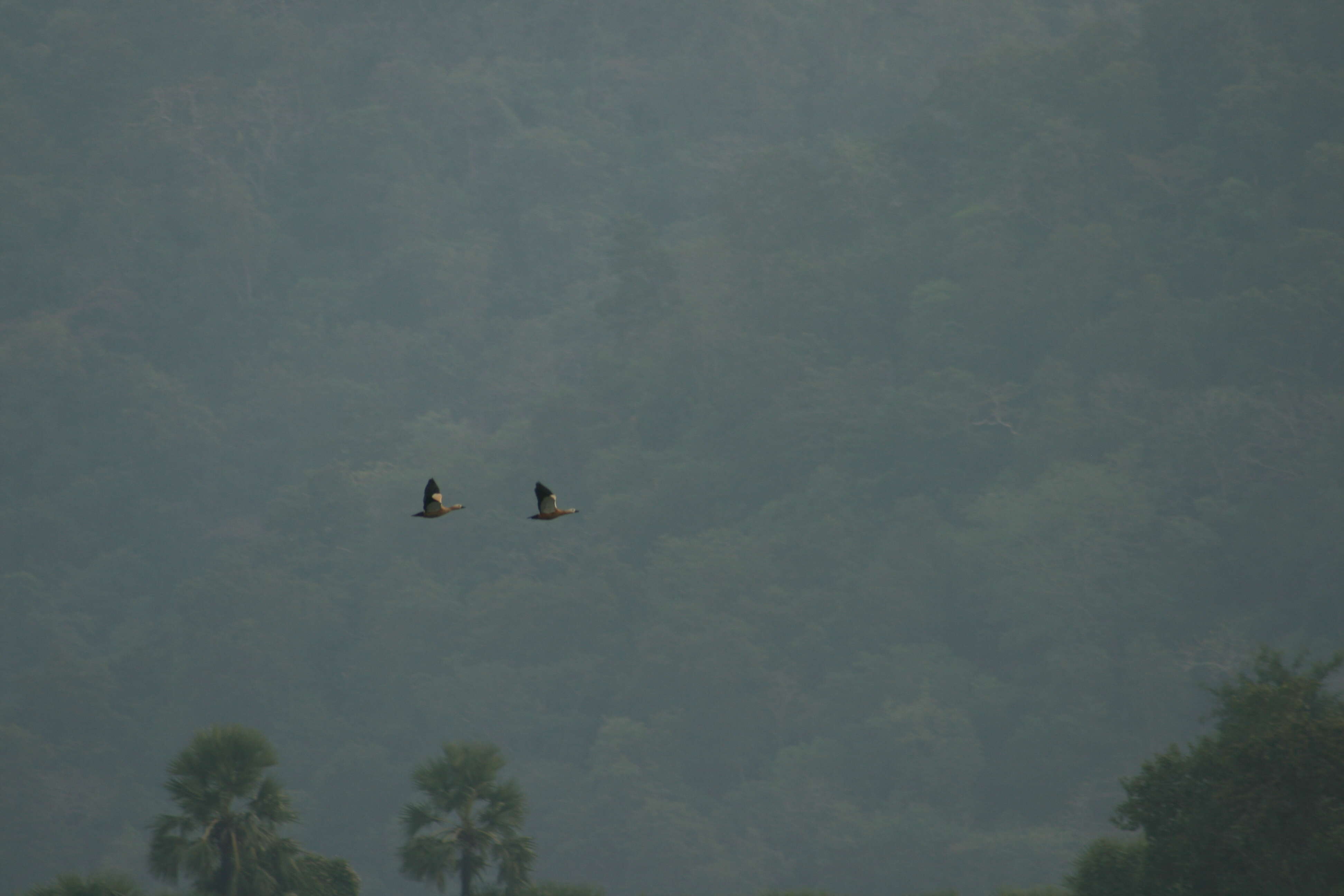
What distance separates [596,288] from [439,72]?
31650 millimetres

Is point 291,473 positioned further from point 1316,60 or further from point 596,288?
point 1316,60

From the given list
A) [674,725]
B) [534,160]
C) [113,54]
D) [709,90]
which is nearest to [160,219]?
[113,54]

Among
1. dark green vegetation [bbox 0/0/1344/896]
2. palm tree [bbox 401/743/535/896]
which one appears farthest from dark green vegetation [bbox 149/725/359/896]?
dark green vegetation [bbox 0/0/1344/896]

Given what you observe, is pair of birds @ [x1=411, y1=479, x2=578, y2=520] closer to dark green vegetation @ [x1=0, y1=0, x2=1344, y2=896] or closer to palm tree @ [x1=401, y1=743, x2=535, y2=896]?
palm tree @ [x1=401, y1=743, x2=535, y2=896]

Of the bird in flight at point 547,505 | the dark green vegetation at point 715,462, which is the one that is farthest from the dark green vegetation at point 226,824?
the dark green vegetation at point 715,462

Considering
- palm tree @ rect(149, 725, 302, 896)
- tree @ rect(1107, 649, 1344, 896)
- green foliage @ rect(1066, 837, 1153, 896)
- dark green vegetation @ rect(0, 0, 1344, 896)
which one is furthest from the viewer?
dark green vegetation @ rect(0, 0, 1344, 896)

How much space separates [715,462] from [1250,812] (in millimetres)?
70755

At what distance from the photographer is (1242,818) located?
22.5 metres

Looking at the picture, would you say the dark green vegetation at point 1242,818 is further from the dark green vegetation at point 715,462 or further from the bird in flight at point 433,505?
the dark green vegetation at point 715,462

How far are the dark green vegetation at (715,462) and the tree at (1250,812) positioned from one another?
3825cm

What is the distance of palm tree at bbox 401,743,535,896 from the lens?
27.4 m

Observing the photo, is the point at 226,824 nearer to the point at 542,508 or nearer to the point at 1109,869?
the point at 1109,869

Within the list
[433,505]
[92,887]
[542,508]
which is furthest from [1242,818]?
[92,887]

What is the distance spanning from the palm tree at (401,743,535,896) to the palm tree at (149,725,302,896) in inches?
95.4
